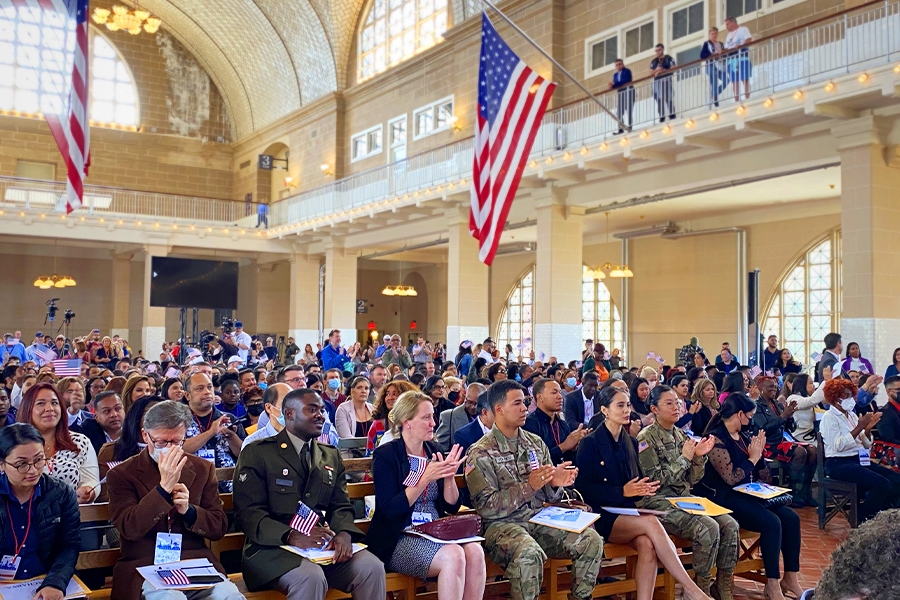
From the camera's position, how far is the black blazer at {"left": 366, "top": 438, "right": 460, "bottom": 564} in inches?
174

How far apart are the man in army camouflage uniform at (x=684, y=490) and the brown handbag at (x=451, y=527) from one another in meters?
1.49

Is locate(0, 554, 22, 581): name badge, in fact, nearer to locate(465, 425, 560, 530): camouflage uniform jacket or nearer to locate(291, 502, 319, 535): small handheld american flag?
locate(291, 502, 319, 535): small handheld american flag

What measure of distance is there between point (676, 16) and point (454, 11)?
7.41 m

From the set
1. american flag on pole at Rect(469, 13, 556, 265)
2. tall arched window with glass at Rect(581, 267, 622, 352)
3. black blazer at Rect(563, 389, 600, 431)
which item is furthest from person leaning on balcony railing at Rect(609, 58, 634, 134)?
tall arched window with glass at Rect(581, 267, 622, 352)

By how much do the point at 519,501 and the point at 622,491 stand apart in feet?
2.48

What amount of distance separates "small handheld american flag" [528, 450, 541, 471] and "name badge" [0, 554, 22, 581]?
107 inches

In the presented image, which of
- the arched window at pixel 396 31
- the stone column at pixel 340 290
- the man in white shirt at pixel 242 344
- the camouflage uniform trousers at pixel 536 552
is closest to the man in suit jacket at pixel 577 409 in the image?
the camouflage uniform trousers at pixel 536 552

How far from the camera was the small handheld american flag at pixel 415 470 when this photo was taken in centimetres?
448

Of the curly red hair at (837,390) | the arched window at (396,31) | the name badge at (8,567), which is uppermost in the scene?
the arched window at (396,31)

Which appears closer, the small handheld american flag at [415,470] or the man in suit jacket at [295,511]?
the man in suit jacket at [295,511]

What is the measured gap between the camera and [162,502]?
381cm

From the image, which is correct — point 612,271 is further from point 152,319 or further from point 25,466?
point 25,466

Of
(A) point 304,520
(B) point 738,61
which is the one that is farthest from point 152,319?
(A) point 304,520

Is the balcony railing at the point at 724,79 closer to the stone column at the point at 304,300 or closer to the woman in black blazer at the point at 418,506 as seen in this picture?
the stone column at the point at 304,300
